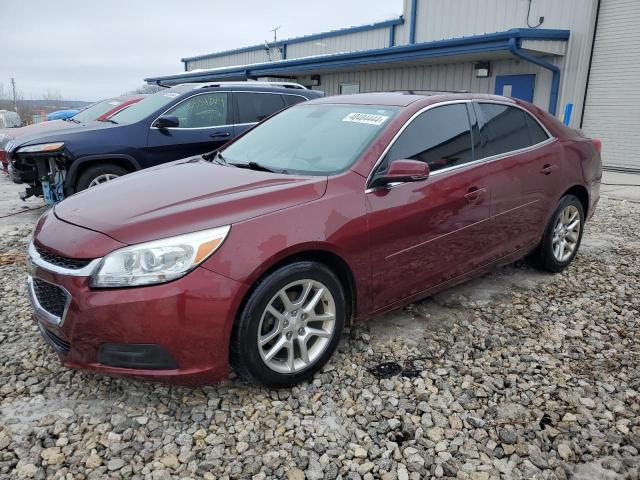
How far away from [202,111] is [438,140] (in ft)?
14.1

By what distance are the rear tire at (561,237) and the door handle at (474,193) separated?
1.13 metres

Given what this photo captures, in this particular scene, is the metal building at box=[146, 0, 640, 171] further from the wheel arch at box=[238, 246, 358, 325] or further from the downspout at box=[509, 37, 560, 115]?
the wheel arch at box=[238, 246, 358, 325]

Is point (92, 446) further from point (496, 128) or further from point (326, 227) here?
point (496, 128)

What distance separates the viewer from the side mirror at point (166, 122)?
20.9 feet

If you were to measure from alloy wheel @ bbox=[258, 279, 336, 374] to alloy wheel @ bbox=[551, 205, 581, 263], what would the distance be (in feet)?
8.67

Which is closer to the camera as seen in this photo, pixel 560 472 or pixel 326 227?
pixel 560 472

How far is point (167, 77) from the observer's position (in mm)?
25953

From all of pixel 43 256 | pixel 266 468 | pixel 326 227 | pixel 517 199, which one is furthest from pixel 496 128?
pixel 43 256

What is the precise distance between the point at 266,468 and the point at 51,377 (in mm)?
1500

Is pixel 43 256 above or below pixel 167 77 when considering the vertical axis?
below

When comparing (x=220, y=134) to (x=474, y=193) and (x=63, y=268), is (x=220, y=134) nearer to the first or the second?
(x=474, y=193)

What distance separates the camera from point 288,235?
258cm

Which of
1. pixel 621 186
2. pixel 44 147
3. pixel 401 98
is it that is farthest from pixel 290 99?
pixel 621 186

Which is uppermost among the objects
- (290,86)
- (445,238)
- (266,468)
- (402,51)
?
(402,51)
